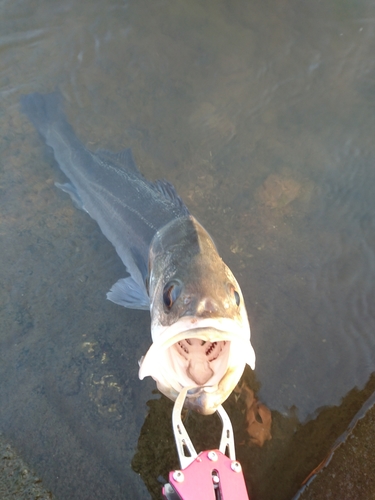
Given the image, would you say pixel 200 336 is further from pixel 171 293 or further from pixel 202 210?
pixel 202 210

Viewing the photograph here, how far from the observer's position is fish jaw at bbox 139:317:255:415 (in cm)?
209

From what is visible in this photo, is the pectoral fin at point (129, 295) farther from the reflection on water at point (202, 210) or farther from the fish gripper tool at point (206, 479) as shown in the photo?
the fish gripper tool at point (206, 479)

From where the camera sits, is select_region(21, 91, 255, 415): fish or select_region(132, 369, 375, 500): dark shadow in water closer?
select_region(21, 91, 255, 415): fish

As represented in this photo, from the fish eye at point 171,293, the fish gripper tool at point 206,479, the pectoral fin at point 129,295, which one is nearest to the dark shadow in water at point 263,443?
the pectoral fin at point 129,295

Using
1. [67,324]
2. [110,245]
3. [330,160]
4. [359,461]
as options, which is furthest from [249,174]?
[359,461]

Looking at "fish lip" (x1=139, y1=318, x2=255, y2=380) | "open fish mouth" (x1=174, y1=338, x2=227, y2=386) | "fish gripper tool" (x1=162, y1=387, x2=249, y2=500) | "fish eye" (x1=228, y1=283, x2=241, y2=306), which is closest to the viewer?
"fish gripper tool" (x1=162, y1=387, x2=249, y2=500)

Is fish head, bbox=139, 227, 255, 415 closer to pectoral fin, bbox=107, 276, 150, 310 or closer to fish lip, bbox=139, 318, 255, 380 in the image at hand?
fish lip, bbox=139, 318, 255, 380

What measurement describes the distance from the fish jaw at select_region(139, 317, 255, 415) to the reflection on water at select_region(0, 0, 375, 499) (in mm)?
937

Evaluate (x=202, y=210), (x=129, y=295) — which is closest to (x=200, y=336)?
(x=129, y=295)

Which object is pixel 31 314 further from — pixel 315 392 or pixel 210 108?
pixel 210 108

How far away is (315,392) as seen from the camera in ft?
10.5

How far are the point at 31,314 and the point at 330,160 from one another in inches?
151

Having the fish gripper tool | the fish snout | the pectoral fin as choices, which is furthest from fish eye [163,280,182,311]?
the pectoral fin

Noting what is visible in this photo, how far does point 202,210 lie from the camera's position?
173 inches
